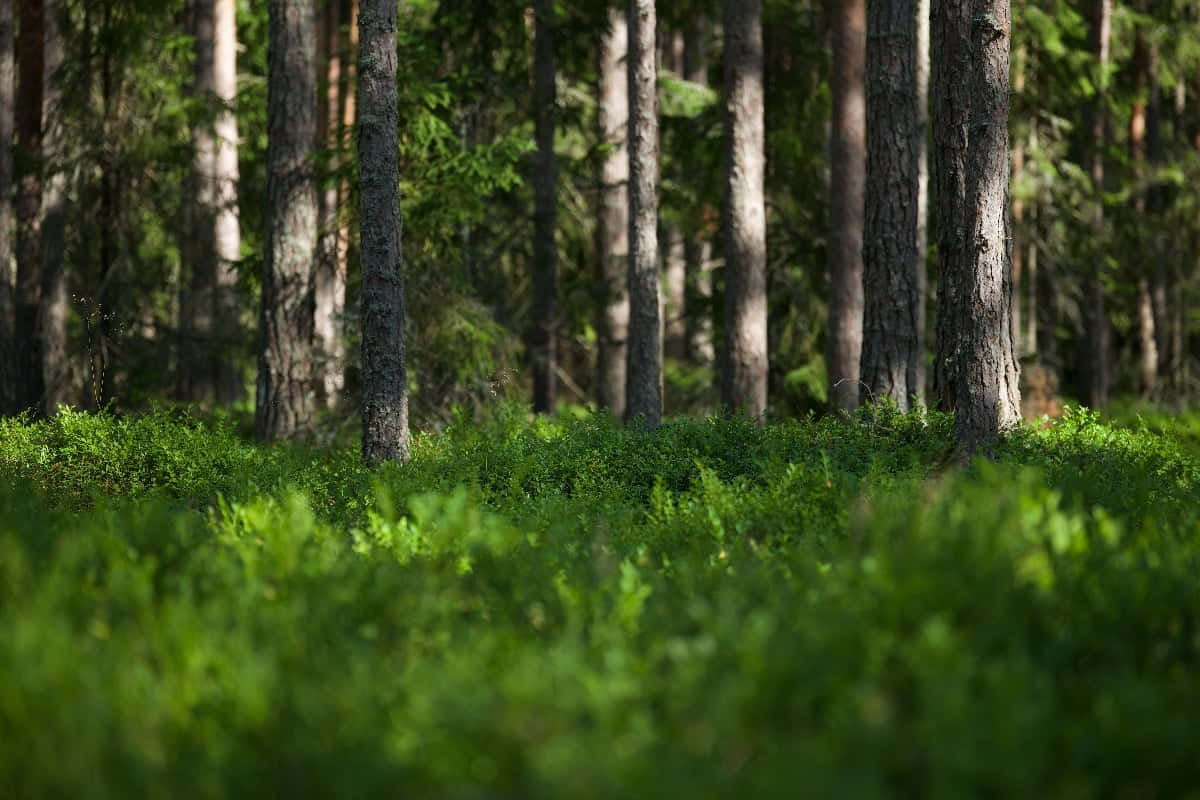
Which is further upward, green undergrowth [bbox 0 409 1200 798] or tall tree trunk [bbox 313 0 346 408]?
tall tree trunk [bbox 313 0 346 408]

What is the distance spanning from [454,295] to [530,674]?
1191 cm

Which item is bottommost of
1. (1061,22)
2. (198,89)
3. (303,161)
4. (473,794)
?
(473,794)

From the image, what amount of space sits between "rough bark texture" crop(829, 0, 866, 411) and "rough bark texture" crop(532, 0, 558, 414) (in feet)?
14.4

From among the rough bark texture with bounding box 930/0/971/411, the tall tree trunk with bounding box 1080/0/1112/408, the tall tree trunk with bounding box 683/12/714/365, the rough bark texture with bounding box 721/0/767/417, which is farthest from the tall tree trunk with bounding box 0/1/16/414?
the tall tree trunk with bounding box 1080/0/1112/408

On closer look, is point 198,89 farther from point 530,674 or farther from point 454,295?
point 530,674

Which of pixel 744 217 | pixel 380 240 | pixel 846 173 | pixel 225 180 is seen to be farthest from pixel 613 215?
pixel 380 240

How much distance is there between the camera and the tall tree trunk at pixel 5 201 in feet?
52.2

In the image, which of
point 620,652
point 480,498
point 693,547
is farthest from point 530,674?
point 480,498

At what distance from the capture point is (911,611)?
418 centimetres

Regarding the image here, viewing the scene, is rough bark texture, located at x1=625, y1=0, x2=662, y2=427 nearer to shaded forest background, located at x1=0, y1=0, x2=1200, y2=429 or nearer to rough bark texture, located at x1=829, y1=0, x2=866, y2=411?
shaded forest background, located at x1=0, y1=0, x2=1200, y2=429

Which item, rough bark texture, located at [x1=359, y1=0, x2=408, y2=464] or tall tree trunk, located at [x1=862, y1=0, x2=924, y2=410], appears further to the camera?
tall tree trunk, located at [x1=862, y1=0, x2=924, y2=410]

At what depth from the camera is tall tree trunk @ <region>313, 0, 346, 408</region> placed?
14633 millimetres

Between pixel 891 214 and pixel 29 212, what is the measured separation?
13.4m

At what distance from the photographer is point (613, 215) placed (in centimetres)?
1928
